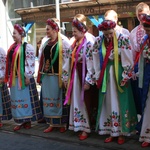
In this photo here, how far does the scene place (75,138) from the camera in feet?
17.9

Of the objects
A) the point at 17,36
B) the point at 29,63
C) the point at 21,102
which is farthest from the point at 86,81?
the point at 17,36

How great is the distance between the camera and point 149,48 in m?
4.68

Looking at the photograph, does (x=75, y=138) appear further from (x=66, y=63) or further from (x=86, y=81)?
(x=66, y=63)

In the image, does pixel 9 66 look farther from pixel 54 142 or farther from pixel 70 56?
pixel 54 142

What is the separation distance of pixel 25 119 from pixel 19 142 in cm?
66

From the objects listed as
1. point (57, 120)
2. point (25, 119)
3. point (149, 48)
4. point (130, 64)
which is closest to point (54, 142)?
point (57, 120)

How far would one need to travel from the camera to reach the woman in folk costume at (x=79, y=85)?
17.4ft

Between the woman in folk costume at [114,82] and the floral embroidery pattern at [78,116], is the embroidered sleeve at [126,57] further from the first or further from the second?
the floral embroidery pattern at [78,116]

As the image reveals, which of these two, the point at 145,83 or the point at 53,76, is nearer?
the point at 145,83

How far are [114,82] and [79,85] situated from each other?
2.16 feet

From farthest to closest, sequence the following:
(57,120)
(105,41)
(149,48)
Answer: (57,120), (105,41), (149,48)

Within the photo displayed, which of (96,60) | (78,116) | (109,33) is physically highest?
(109,33)

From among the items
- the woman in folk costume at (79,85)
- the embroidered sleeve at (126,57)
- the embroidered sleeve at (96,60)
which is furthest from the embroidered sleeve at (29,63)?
the embroidered sleeve at (126,57)

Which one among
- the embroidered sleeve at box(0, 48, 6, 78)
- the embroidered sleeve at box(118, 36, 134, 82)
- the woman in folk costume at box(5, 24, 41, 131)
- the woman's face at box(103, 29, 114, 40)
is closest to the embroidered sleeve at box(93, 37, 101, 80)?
the woman's face at box(103, 29, 114, 40)
